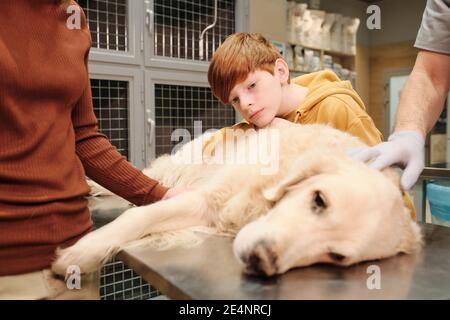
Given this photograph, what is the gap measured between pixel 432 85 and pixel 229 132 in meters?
0.69

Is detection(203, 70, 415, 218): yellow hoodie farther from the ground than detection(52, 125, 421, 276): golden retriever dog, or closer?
farther from the ground

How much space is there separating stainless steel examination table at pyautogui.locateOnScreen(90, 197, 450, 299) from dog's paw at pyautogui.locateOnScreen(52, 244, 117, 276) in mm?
41

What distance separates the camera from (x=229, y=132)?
4.97 ft

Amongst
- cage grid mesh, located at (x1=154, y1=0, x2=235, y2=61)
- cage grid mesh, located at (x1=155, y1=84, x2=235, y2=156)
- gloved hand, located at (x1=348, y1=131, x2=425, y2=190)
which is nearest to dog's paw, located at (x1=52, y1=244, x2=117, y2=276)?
gloved hand, located at (x1=348, y1=131, x2=425, y2=190)

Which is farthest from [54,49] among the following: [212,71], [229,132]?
[229,132]

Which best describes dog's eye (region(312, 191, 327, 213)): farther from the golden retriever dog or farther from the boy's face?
the boy's face

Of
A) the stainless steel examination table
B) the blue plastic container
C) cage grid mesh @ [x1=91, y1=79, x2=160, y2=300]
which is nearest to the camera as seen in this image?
the stainless steel examination table

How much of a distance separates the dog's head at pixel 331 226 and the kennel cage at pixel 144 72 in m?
1.66

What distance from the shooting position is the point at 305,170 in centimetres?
88

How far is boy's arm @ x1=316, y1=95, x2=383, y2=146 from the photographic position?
4.37ft

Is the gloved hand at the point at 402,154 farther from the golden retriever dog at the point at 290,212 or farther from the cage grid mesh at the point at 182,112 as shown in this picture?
the cage grid mesh at the point at 182,112

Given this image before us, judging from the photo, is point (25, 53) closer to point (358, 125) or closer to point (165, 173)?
point (165, 173)

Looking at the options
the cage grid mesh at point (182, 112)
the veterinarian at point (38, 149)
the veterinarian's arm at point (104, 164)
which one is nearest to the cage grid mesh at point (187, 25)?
the cage grid mesh at point (182, 112)

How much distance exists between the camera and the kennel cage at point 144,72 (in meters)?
2.50
